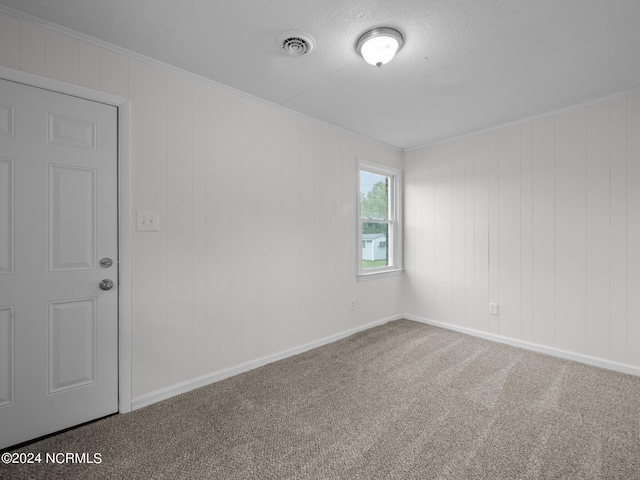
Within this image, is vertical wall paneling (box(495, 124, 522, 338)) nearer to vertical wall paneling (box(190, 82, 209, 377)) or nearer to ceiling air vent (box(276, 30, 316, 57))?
ceiling air vent (box(276, 30, 316, 57))

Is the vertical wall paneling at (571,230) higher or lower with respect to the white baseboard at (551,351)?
higher

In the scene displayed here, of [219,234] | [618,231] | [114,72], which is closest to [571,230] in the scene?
[618,231]

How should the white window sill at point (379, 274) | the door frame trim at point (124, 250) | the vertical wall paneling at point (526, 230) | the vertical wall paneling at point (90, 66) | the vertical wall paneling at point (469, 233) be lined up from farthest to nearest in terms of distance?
the white window sill at point (379, 274), the vertical wall paneling at point (469, 233), the vertical wall paneling at point (526, 230), the door frame trim at point (124, 250), the vertical wall paneling at point (90, 66)

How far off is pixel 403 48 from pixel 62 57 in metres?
2.06

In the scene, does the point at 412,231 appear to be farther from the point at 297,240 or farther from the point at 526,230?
the point at 297,240

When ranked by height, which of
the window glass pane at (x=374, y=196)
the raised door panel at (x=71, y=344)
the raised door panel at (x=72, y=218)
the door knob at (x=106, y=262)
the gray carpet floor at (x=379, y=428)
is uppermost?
the window glass pane at (x=374, y=196)

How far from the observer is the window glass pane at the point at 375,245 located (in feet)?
12.6

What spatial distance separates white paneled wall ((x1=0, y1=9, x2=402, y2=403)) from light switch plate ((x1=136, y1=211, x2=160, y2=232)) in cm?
4

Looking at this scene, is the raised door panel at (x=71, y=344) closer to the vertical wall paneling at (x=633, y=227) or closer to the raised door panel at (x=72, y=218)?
the raised door panel at (x=72, y=218)

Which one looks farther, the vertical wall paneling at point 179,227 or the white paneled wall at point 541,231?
the white paneled wall at point 541,231

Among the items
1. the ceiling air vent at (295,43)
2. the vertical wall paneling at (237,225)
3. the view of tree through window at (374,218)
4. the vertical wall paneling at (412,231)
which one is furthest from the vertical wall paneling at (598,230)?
the vertical wall paneling at (237,225)

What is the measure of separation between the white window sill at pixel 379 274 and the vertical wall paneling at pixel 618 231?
2.09m


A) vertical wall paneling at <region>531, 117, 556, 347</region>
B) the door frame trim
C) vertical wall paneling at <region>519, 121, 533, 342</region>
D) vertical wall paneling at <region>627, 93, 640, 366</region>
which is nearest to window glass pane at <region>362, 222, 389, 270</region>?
vertical wall paneling at <region>519, 121, 533, 342</region>

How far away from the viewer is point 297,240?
3006mm
